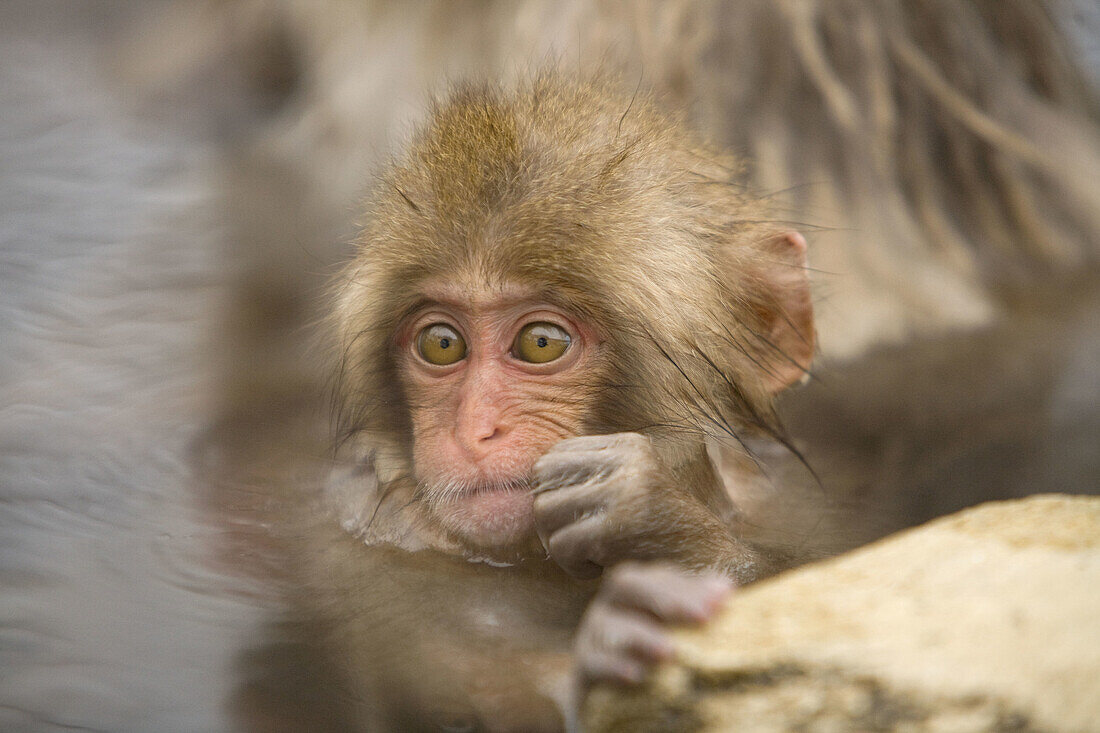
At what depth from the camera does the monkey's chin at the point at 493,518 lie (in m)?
2.20

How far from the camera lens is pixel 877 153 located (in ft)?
15.3

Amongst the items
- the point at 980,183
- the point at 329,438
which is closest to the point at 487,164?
the point at 329,438

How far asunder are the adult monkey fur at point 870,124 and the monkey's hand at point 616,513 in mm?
2453

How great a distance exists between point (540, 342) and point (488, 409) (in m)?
0.21

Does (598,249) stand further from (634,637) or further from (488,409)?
(634,637)

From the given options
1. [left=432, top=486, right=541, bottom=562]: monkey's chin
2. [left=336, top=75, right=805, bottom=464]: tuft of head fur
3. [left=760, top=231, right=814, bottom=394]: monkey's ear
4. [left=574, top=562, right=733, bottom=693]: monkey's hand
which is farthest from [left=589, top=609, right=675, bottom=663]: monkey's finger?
[left=760, top=231, right=814, bottom=394]: monkey's ear

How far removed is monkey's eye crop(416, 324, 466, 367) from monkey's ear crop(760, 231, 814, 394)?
71cm

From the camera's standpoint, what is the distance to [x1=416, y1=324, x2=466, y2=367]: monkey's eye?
8.31 feet

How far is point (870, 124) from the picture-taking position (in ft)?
15.3

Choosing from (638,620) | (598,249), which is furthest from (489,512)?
(638,620)

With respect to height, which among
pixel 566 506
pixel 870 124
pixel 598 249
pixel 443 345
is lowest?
pixel 870 124

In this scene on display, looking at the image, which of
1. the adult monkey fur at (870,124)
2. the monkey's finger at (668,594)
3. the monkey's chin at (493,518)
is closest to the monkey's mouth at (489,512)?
the monkey's chin at (493,518)

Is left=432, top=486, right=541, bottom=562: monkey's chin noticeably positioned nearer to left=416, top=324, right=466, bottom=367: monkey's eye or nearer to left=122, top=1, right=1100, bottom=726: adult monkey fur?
left=416, top=324, right=466, bottom=367: monkey's eye

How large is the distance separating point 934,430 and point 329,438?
5.50 ft
